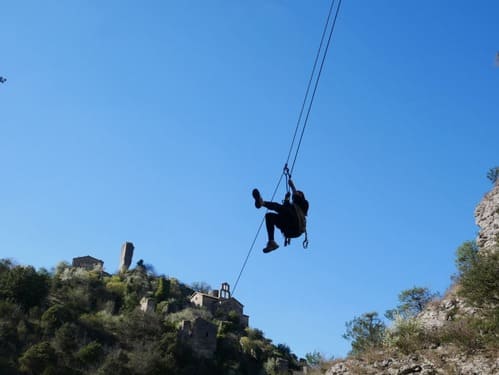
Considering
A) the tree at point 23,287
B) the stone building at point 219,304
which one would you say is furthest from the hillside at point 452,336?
the stone building at point 219,304

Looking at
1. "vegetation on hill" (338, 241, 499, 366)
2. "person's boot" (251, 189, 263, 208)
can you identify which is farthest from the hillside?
"person's boot" (251, 189, 263, 208)

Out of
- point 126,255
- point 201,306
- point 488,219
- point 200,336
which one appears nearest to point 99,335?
point 200,336

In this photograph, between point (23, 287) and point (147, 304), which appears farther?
point (147, 304)

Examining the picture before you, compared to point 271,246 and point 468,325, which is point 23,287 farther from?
point 271,246

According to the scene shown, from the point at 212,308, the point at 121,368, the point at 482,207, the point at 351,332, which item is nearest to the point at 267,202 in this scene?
the point at 482,207

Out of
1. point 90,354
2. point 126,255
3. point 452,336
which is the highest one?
point 126,255

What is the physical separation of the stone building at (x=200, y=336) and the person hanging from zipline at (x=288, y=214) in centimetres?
3561

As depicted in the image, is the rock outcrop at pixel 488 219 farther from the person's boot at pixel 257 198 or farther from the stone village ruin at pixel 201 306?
the stone village ruin at pixel 201 306

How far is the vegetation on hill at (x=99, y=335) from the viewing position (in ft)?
110

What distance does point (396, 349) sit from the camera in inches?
627

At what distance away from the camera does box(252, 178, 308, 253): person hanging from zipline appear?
8773mm

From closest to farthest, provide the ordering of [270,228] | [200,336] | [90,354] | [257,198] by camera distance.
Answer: [257,198] < [270,228] < [90,354] < [200,336]

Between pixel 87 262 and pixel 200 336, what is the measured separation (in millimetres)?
31681

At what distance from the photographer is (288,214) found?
29.0ft
